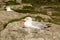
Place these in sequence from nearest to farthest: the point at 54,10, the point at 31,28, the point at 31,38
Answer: the point at 31,38 → the point at 31,28 → the point at 54,10

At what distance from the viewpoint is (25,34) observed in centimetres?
996

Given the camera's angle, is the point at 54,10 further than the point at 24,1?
No

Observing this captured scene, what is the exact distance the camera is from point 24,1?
2695 centimetres

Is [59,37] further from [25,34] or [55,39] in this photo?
[25,34]

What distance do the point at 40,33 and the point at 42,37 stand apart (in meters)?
0.29

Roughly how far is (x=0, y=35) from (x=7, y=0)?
16332 mm

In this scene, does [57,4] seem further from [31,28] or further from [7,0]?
[31,28]

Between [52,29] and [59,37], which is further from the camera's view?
[52,29]

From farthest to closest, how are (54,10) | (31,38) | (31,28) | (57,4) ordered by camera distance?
(57,4) → (54,10) → (31,28) → (31,38)


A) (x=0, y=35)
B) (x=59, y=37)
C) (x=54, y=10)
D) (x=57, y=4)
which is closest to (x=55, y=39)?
(x=59, y=37)

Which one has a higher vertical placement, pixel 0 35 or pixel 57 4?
pixel 0 35

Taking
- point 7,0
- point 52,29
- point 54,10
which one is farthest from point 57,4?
point 52,29

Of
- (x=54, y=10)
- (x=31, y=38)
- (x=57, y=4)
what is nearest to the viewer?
(x=31, y=38)

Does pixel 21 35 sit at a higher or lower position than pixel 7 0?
higher
